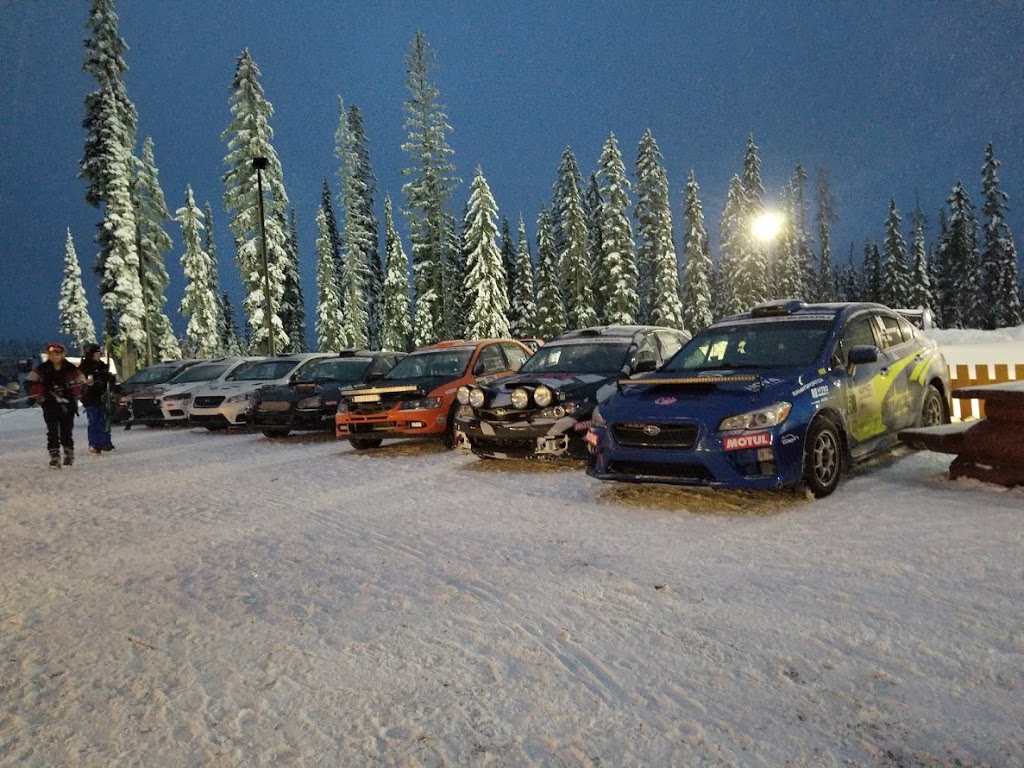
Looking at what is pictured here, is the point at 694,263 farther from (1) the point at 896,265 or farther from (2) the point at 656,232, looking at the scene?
(1) the point at 896,265

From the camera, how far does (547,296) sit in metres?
49.1

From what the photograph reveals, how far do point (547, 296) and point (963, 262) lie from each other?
35.6 m

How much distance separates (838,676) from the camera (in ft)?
9.93

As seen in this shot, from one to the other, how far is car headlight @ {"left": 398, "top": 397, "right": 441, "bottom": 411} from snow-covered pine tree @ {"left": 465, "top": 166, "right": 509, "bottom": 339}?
A: 29901mm

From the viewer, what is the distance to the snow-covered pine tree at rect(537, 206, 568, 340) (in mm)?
48938

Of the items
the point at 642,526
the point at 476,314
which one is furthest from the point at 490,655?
the point at 476,314

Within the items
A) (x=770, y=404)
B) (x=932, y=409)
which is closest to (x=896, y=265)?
(x=932, y=409)

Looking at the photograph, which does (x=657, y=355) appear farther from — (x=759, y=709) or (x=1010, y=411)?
(x=759, y=709)

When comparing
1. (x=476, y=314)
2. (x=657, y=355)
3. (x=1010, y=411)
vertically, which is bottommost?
(x=1010, y=411)

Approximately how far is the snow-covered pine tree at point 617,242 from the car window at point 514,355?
3138cm

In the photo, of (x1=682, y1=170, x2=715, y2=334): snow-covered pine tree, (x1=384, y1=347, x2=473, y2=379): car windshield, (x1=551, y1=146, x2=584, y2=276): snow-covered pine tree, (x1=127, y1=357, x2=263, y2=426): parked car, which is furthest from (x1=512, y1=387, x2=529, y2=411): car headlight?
(x1=682, y1=170, x2=715, y2=334): snow-covered pine tree

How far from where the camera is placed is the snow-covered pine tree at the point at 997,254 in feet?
172

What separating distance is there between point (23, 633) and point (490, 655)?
8.73ft

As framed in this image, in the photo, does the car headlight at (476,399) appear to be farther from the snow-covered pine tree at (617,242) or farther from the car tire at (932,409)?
the snow-covered pine tree at (617,242)
